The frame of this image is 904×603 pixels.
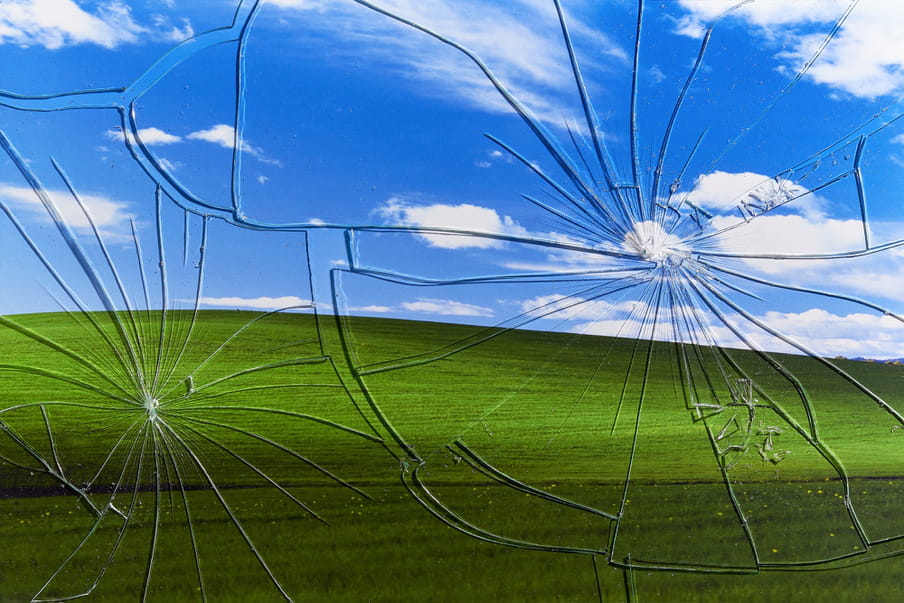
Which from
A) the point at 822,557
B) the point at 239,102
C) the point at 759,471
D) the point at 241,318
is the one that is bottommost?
the point at 822,557

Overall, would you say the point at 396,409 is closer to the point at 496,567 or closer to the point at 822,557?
the point at 496,567

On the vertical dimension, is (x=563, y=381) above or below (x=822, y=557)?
above

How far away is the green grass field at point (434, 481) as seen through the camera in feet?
8.07

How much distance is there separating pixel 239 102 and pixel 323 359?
3.31 ft

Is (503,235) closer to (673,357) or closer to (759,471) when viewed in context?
(673,357)

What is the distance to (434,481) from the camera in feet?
8.15

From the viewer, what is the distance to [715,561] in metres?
2.48

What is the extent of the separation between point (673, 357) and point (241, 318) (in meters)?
1.64

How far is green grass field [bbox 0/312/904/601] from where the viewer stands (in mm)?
2461

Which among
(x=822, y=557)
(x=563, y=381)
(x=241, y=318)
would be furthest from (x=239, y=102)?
(x=822, y=557)

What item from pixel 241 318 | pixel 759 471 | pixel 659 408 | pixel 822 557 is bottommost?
pixel 822 557

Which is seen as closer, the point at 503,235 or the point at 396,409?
the point at 503,235

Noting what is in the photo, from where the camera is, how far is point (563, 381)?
2.48m

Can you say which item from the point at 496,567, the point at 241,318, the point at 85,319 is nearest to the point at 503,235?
the point at 241,318
